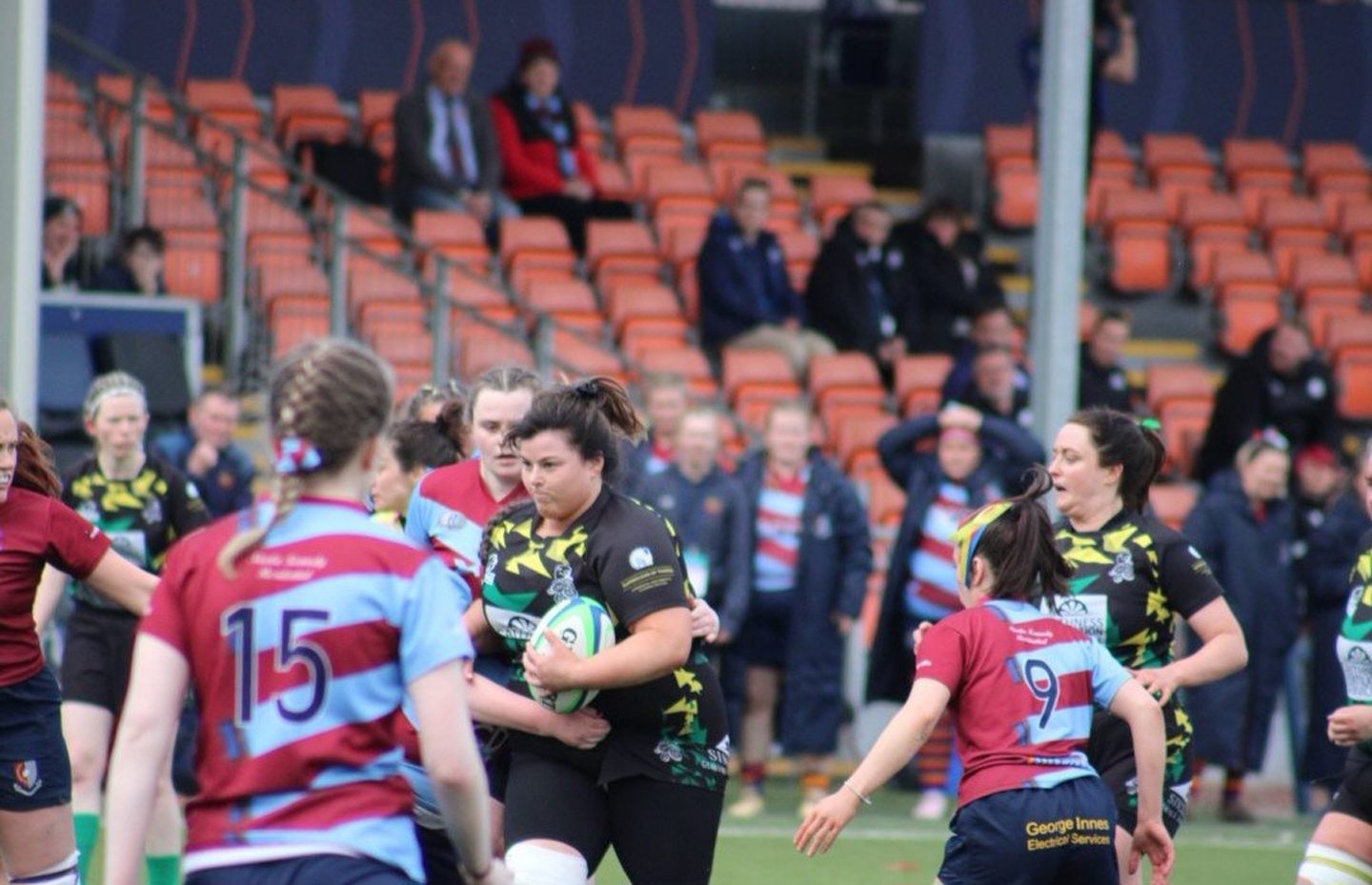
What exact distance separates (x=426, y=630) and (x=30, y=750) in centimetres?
248

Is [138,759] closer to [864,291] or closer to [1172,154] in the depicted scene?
[864,291]

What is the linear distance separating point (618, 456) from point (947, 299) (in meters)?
9.32

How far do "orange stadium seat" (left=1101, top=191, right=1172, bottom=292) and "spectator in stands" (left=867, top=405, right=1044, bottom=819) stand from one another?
5995 mm

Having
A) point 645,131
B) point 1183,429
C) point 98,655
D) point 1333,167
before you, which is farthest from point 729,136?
point 98,655

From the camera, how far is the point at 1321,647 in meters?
11.1

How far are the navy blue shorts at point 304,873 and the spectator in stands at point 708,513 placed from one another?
677cm

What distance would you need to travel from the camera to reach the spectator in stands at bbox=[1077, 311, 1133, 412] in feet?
41.0

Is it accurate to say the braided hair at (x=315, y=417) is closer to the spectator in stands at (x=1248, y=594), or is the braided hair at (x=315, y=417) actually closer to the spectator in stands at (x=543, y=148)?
the spectator in stands at (x=1248, y=594)

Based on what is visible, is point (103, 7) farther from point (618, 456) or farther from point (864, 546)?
point (618, 456)

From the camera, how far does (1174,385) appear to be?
1478cm

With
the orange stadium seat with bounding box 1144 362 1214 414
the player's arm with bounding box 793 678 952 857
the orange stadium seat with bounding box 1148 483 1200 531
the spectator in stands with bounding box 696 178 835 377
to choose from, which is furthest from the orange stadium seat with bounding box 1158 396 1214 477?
the player's arm with bounding box 793 678 952 857

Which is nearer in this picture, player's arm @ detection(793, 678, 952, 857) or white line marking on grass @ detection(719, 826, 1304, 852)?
player's arm @ detection(793, 678, 952, 857)

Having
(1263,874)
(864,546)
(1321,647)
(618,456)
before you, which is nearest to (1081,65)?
(864,546)

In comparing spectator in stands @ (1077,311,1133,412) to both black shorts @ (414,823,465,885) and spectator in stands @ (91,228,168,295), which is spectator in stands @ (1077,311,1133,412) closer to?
spectator in stands @ (91,228,168,295)
